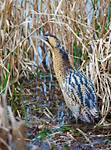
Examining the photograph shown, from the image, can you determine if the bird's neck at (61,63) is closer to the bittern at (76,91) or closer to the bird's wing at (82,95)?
the bittern at (76,91)

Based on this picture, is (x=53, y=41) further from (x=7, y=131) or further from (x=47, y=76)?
(x=7, y=131)

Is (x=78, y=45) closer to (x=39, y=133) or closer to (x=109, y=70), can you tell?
(x=109, y=70)

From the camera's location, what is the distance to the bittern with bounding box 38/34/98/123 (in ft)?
10.9

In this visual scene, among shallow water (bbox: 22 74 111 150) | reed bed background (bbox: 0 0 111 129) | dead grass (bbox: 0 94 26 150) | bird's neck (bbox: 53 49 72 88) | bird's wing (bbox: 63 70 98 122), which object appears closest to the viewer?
dead grass (bbox: 0 94 26 150)

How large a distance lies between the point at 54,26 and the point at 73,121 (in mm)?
1711

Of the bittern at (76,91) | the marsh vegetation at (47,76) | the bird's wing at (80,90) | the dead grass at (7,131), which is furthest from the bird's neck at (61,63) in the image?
the dead grass at (7,131)

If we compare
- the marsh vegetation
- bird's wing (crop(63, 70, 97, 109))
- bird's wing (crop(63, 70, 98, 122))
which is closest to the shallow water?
the marsh vegetation

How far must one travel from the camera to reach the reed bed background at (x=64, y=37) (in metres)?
3.85

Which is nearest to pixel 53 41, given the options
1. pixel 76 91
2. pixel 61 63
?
pixel 61 63

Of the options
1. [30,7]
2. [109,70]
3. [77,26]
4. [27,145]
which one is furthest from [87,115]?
[30,7]

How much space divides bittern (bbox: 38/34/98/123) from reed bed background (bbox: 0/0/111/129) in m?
0.32

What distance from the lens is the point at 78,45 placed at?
15.4 feet

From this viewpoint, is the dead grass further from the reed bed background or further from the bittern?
the reed bed background

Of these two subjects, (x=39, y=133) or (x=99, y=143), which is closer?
(x=99, y=143)
